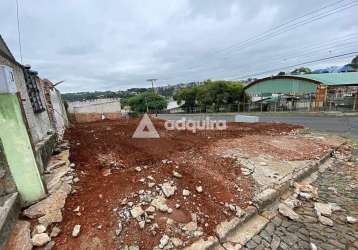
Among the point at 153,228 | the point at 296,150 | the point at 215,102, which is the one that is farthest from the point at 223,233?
the point at 215,102

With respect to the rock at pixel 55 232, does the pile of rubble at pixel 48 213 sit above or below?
above

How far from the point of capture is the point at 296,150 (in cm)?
539

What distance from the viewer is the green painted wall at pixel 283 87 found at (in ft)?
69.4

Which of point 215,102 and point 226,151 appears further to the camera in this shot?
point 215,102

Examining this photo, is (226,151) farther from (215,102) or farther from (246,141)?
(215,102)

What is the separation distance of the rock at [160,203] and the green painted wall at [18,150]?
157 cm

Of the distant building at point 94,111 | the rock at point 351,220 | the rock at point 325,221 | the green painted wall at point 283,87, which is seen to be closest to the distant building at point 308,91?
the green painted wall at point 283,87

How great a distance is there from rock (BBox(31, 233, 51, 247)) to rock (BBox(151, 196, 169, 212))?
1243mm

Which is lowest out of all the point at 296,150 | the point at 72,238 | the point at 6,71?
the point at 296,150

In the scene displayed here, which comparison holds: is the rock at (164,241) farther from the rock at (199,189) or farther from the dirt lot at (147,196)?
the rock at (199,189)

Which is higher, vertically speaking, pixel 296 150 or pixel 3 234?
pixel 3 234

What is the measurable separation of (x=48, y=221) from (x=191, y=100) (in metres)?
30.9

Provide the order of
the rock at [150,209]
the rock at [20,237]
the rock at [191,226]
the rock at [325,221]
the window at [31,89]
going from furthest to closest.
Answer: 1. the window at [31,89]
2. the rock at [325,221]
3. the rock at [150,209]
4. the rock at [191,226]
5. the rock at [20,237]

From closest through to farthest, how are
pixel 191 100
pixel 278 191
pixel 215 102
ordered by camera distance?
pixel 278 191, pixel 215 102, pixel 191 100
